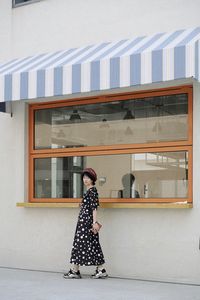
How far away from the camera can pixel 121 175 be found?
8.41 metres

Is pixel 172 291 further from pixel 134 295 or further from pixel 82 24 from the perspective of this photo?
pixel 82 24

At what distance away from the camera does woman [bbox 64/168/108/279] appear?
7766 millimetres

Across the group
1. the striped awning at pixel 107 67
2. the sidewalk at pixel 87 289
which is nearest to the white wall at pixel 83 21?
the striped awning at pixel 107 67

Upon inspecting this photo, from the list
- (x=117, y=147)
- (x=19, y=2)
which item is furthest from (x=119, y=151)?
(x=19, y=2)

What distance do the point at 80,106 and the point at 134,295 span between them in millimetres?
3273

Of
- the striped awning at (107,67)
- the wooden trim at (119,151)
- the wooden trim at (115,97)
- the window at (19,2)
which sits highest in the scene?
the window at (19,2)

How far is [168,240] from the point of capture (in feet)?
25.2

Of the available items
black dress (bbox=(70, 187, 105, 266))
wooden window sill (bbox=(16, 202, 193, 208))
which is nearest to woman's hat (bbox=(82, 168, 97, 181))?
black dress (bbox=(70, 187, 105, 266))

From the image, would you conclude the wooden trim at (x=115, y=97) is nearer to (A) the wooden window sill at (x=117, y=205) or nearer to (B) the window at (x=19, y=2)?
(A) the wooden window sill at (x=117, y=205)

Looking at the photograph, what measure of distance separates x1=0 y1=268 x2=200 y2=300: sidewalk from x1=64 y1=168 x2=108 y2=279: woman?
0.85 feet

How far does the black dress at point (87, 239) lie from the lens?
25.5 feet

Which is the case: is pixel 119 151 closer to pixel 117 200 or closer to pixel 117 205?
pixel 117 200

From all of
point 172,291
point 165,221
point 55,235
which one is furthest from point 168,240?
point 55,235

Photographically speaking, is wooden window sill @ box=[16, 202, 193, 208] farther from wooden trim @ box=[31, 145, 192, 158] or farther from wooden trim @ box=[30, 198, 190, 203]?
wooden trim @ box=[31, 145, 192, 158]
